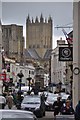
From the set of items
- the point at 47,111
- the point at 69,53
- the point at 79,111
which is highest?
the point at 69,53

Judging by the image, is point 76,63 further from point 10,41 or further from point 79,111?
point 10,41

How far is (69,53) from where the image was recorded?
24.5m

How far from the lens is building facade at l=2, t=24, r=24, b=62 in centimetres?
14275

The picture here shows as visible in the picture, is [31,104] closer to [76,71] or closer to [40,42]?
[76,71]

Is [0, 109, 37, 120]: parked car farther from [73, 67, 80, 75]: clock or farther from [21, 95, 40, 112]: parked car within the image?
[21, 95, 40, 112]: parked car

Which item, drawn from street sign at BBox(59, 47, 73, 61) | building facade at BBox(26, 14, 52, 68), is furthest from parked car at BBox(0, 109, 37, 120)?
building facade at BBox(26, 14, 52, 68)

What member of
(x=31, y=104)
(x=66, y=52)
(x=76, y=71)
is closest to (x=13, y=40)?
(x=31, y=104)

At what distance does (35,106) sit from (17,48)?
124241 millimetres

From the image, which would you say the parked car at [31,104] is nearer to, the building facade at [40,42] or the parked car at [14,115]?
the parked car at [14,115]

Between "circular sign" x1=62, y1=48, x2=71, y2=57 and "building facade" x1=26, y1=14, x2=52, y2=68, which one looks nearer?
"circular sign" x1=62, y1=48, x2=71, y2=57

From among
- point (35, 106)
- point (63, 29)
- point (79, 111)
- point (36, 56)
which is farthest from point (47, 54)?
point (79, 111)

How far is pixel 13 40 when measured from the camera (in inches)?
5945

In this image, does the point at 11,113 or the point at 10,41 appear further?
the point at 10,41

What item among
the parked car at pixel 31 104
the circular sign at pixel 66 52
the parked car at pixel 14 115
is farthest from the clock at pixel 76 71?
the parked car at pixel 14 115
